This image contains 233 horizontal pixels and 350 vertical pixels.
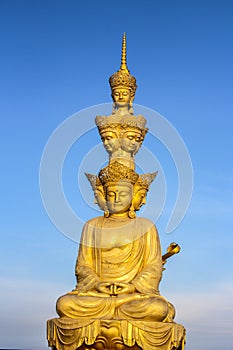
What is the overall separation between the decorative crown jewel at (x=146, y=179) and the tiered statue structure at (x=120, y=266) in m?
0.02

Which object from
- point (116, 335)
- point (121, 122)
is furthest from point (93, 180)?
point (116, 335)

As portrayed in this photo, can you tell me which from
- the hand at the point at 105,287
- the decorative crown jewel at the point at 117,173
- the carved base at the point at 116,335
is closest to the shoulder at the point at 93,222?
the decorative crown jewel at the point at 117,173

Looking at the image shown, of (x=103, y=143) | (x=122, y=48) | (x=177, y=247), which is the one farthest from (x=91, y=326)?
(x=122, y=48)

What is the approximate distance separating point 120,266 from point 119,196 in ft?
4.32

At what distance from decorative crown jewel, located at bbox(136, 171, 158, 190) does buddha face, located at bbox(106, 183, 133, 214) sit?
25cm

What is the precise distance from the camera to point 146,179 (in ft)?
47.8

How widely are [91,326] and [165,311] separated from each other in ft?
3.97

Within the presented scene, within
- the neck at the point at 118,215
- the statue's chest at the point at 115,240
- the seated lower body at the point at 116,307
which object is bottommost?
the seated lower body at the point at 116,307

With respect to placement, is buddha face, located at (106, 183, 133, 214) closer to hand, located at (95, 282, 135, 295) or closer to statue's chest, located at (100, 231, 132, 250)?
statue's chest, located at (100, 231, 132, 250)

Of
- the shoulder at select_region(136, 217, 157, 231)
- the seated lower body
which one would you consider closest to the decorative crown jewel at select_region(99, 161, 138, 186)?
the shoulder at select_region(136, 217, 157, 231)

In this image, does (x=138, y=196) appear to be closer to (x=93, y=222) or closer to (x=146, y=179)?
(x=146, y=179)

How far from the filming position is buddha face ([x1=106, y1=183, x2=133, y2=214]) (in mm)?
14242

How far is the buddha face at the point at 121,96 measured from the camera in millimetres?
15375

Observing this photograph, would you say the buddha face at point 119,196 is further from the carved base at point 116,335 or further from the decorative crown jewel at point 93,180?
the carved base at point 116,335
